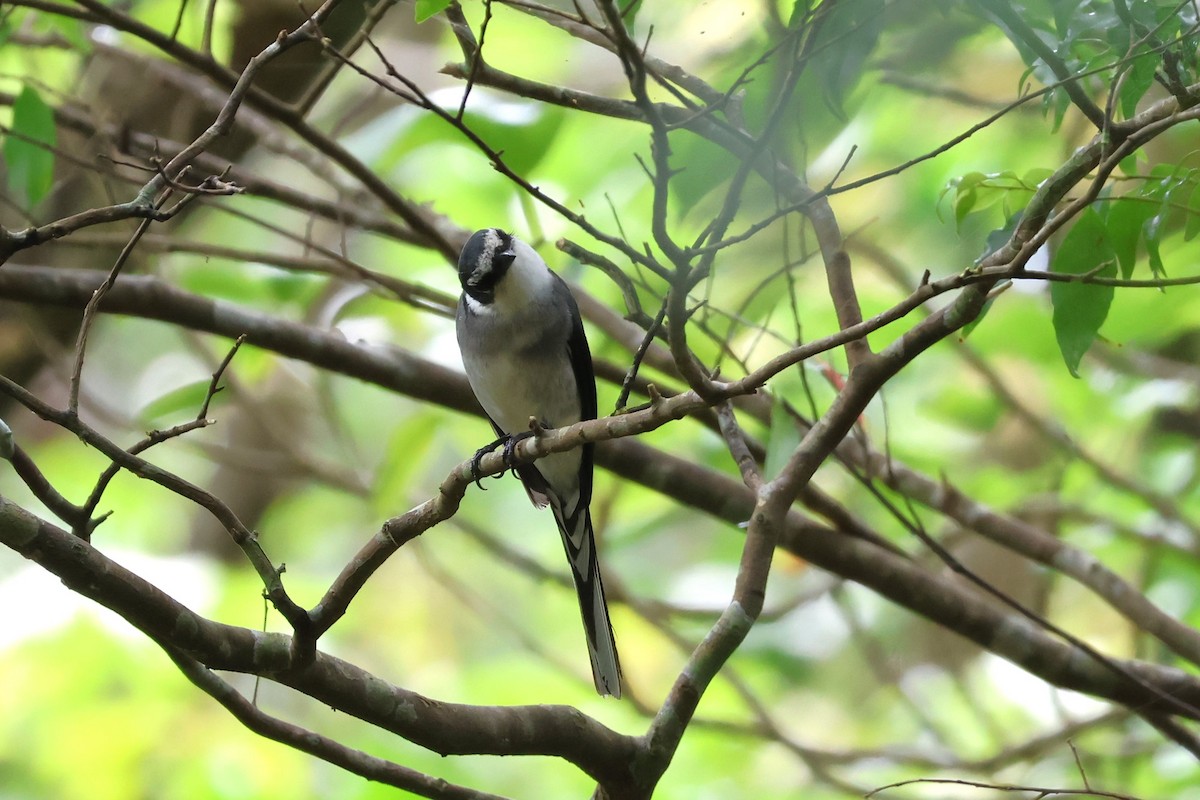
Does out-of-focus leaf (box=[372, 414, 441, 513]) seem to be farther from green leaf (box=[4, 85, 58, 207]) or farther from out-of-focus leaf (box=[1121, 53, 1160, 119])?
out-of-focus leaf (box=[1121, 53, 1160, 119])

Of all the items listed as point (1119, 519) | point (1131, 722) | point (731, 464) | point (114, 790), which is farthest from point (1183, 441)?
point (114, 790)

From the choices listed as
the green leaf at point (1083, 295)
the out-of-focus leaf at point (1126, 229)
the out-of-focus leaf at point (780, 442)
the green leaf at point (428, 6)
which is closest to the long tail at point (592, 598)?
the out-of-focus leaf at point (780, 442)

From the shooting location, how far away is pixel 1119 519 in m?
3.84

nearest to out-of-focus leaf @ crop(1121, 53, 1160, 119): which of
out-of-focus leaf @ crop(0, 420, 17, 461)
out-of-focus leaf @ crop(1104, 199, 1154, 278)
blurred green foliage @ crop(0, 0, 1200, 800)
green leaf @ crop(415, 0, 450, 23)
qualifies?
blurred green foliage @ crop(0, 0, 1200, 800)

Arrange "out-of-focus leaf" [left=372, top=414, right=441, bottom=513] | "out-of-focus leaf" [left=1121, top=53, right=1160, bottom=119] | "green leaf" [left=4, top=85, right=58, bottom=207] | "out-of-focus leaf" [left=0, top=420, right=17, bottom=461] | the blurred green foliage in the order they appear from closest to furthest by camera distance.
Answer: "out-of-focus leaf" [left=0, top=420, right=17, bottom=461]
"out-of-focus leaf" [left=1121, top=53, right=1160, bottom=119]
the blurred green foliage
"green leaf" [left=4, top=85, right=58, bottom=207]
"out-of-focus leaf" [left=372, top=414, right=441, bottom=513]

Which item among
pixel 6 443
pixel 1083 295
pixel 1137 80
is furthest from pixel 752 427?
pixel 6 443

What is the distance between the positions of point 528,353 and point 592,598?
0.71 m

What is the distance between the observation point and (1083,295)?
5.75 ft

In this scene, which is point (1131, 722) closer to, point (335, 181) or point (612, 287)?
point (612, 287)

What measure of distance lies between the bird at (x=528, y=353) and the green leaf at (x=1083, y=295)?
144 centimetres

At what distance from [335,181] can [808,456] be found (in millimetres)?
1986

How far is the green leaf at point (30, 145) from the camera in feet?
8.47

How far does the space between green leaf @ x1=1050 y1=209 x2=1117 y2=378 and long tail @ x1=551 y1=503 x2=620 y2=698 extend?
1.51 m

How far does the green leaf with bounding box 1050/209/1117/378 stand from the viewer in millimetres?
1743
